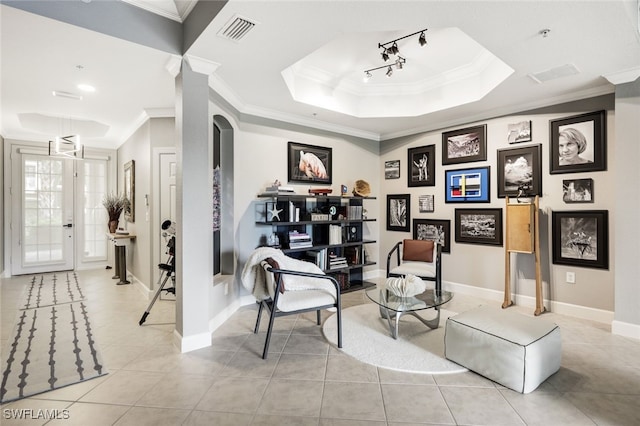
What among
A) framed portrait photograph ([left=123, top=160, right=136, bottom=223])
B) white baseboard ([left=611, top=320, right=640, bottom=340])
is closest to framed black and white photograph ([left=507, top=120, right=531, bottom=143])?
white baseboard ([left=611, top=320, right=640, bottom=340])

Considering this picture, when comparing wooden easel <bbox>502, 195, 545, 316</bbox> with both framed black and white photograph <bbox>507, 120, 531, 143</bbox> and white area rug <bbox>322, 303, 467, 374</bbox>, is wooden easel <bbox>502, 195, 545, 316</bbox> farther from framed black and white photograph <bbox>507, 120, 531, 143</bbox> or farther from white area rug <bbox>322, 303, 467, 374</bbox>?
white area rug <bbox>322, 303, 467, 374</bbox>

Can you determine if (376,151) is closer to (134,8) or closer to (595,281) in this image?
(595,281)

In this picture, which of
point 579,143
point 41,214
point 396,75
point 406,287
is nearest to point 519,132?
point 579,143

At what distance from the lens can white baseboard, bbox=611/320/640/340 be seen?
3102mm

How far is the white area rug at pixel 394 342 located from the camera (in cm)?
257

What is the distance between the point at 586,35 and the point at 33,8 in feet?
13.3

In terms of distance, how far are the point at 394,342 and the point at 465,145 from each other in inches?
124

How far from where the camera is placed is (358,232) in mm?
5273

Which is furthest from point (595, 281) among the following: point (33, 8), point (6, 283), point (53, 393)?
point (6, 283)

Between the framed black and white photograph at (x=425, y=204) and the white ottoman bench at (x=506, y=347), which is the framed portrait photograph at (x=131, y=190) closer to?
the framed black and white photograph at (x=425, y=204)

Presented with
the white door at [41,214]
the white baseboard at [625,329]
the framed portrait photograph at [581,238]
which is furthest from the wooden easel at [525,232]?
the white door at [41,214]

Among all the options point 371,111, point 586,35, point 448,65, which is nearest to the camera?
point 586,35

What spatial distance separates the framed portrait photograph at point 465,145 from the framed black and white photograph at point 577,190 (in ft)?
3.40

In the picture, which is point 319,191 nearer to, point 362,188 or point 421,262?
point 362,188
